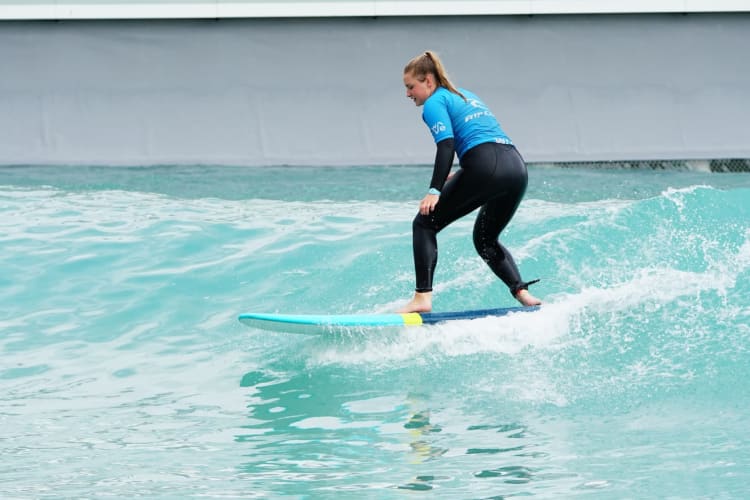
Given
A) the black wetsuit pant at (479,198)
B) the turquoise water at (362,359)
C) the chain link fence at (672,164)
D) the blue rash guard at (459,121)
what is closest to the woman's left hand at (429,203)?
the black wetsuit pant at (479,198)

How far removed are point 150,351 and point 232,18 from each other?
28.1ft

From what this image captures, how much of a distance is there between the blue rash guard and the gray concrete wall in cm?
814

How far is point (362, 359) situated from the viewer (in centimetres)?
651

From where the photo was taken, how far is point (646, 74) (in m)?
15.0

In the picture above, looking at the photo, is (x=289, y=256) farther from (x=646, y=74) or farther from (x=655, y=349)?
(x=646, y=74)

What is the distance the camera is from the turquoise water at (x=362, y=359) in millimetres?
4816

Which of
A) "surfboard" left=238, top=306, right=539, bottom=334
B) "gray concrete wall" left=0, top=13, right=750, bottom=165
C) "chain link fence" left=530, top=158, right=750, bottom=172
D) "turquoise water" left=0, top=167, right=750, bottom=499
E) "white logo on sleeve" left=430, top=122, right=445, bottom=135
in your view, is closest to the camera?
"turquoise water" left=0, top=167, right=750, bottom=499

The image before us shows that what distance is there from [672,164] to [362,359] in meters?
9.18

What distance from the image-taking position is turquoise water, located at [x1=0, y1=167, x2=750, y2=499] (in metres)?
4.82

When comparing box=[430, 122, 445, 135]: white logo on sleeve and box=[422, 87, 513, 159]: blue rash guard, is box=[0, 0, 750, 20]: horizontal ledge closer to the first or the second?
box=[422, 87, 513, 159]: blue rash guard

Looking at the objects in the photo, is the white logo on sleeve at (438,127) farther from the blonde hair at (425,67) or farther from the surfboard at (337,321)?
the surfboard at (337,321)

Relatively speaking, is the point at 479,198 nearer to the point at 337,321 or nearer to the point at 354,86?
the point at 337,321

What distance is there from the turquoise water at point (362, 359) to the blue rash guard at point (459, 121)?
1.09m

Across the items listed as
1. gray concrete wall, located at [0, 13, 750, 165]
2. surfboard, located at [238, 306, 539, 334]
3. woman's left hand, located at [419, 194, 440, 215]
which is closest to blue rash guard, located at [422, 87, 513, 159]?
woman's left hand, located at [419, 194, 440, 215]
